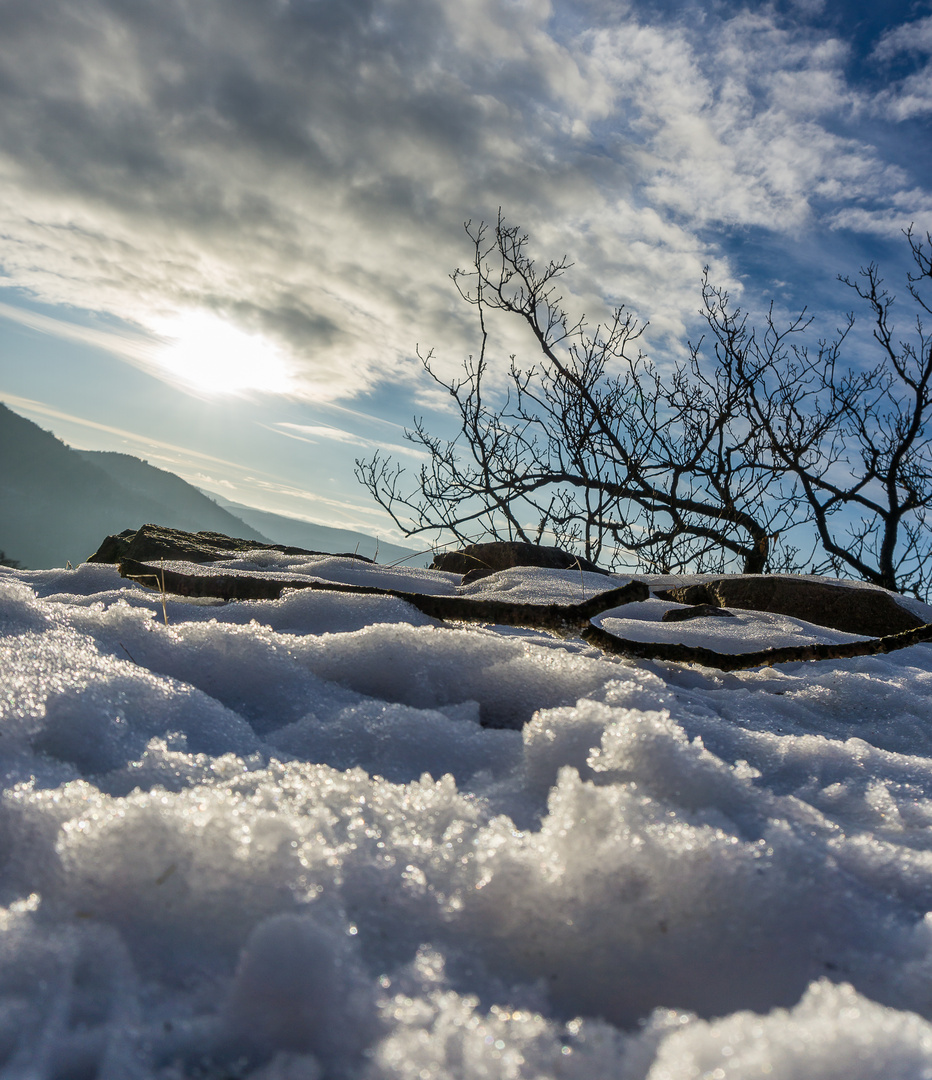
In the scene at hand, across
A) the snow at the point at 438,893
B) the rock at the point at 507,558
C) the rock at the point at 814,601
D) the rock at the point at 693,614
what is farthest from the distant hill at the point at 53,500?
the snow at the point at 438,893

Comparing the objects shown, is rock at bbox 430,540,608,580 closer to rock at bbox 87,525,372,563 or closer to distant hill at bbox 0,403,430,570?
rock at bbox 87,525,372,563

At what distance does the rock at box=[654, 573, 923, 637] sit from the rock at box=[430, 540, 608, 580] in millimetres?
881

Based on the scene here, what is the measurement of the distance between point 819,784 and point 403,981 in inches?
29.2

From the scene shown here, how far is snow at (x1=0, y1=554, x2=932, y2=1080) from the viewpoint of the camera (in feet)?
1.46

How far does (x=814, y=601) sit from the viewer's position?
3133 mm

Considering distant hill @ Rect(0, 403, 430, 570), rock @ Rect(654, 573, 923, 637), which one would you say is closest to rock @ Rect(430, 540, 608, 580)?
rock @ Rect(654, 573, 923, 637)

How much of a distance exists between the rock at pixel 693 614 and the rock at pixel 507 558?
1.44 m

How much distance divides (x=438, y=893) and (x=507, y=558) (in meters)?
3.58

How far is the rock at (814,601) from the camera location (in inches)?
118

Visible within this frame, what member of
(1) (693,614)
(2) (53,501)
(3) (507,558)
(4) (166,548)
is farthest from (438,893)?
(2) (53,501)

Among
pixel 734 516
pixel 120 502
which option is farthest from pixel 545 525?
pixel 120 502

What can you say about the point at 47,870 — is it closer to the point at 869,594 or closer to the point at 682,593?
the point at 682,593

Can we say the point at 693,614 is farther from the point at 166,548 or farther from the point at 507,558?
the point at 166,548

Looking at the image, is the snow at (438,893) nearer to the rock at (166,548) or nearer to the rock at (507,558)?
the rock at (166,548)
